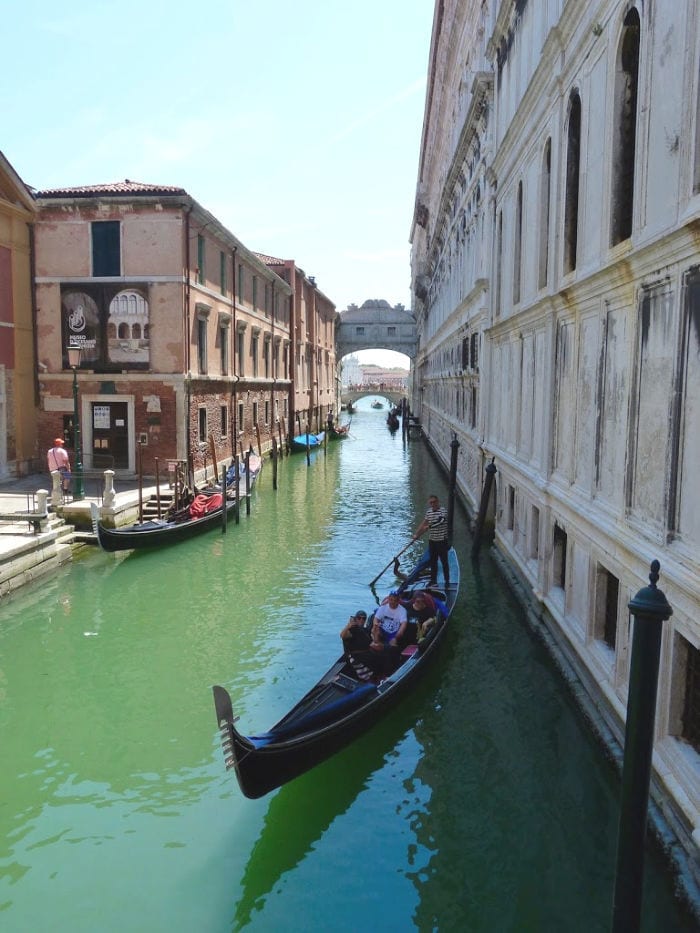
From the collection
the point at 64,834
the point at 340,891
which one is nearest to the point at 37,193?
the point at 64,834

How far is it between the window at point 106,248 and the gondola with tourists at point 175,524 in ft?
19.2

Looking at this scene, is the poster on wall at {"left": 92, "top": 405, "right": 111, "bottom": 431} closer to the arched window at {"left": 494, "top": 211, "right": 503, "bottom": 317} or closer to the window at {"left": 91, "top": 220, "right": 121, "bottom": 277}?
the window at {"left": 91, "top": 220, "right": 121, "bottom": 277}

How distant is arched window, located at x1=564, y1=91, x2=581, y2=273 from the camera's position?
830 centimetres

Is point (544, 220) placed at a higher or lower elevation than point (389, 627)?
higher

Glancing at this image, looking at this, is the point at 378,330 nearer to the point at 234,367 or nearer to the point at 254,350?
the point at 254,350

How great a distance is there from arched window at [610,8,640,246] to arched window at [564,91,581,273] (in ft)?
5.42

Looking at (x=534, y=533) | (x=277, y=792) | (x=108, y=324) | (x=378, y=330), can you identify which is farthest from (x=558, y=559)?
(x=378, y=330)

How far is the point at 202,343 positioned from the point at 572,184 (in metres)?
13.3

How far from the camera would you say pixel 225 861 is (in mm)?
5281

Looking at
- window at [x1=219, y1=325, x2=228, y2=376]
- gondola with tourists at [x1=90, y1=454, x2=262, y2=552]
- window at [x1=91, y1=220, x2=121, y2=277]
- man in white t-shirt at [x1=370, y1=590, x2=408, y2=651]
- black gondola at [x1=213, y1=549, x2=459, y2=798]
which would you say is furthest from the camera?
window at [x1=219, y1=325, x2=228, y2=376]

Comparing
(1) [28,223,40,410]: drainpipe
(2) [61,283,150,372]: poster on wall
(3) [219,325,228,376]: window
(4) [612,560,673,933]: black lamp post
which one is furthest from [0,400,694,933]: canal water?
(3) [219,325,228,376]: window

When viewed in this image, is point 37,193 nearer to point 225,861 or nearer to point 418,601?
point 418,601

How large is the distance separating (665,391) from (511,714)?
3.81 metres

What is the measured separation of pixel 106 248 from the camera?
59.6 ft
